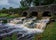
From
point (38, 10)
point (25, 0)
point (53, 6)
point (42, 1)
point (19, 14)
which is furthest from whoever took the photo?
point (25, 0)

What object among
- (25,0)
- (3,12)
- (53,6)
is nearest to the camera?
(53,6)

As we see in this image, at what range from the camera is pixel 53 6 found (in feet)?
131

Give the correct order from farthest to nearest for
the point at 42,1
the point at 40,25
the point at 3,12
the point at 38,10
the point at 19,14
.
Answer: the point at 42,1, the point at 3,12, the point at 19,14, the point at 38,10, the point at 40,25

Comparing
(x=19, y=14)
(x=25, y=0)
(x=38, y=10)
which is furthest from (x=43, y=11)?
(x=25, y=0)

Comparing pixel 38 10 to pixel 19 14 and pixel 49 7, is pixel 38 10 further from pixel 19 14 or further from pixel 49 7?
pixel 19 14

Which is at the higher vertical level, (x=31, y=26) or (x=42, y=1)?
(x=31, y=26)

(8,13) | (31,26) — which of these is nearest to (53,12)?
(8,13)

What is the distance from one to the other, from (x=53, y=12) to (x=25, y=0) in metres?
27.3

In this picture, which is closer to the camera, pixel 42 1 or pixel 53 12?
pixel 53 12

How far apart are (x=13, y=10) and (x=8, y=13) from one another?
6.35 ft

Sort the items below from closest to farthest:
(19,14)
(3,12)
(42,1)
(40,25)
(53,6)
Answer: (40,25) → (53,6) → (19,14) → (3,12) → (42,1)

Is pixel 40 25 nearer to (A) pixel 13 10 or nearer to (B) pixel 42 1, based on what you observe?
(A) pixel 13 10

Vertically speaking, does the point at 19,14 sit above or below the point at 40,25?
below

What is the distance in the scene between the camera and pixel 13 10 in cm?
4791
